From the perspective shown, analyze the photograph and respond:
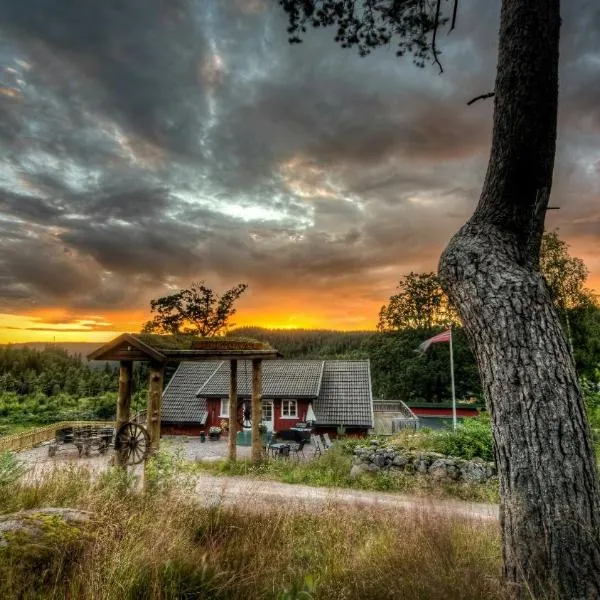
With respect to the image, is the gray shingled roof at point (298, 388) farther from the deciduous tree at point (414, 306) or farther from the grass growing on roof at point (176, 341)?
the deciduous tree at point (414, 306)

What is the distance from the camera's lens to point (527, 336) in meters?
2.78

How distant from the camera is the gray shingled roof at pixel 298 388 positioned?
22250 millimetres

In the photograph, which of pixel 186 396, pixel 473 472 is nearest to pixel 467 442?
pixel 473 472

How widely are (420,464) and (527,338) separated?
9.02 metres

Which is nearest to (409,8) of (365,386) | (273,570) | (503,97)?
(503,97)

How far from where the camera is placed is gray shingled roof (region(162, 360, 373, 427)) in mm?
22250

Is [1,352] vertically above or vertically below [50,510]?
above

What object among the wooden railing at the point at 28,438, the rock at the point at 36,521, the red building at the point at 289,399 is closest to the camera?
the rock at the point at 36,521

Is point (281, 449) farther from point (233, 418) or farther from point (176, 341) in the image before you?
point (176, 341)

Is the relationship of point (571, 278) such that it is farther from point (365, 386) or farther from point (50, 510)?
point (50, 510)

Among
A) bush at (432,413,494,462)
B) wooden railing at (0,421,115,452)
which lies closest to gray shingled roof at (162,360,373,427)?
wooden railing at (0,421,115,452)

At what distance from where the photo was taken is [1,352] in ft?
127

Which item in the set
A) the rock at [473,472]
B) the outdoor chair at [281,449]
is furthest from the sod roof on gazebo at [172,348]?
the rock at [473,472]

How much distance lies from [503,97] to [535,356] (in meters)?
2.21
